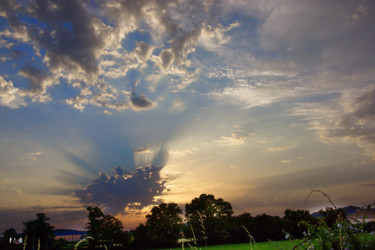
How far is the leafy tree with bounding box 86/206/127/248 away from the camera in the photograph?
195 ft

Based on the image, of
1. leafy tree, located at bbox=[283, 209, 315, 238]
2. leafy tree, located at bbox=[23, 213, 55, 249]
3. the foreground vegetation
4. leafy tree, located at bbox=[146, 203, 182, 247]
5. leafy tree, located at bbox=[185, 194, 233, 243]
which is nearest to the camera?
leafy tree, located at bbox=[283, 209, 315, 238]

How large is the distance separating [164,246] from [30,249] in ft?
116

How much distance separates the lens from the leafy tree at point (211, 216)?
53506mm

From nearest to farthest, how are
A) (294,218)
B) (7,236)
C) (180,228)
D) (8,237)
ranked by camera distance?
(294,218) < (180,228) < (8,237) < (7,236)

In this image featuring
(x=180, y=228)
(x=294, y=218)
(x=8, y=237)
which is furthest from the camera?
(x=8, y=237)

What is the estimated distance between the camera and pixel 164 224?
59781mm

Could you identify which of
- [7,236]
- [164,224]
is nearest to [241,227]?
[164,224]

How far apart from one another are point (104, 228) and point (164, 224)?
13494mm

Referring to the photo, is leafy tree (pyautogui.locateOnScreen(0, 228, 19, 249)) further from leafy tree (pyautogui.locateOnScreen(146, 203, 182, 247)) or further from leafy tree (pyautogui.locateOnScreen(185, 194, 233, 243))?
leafy tree (pyautogui.locateOnScreen(185, 194, 233, 243))

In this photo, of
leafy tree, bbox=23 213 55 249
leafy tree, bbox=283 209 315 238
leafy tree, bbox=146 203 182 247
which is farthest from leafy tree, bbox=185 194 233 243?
leafy tree, bbox=23 213 55 249

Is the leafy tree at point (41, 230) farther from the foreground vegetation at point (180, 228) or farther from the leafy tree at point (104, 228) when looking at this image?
the leafy tree at point (104, 228)

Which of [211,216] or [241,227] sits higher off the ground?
[211,216]

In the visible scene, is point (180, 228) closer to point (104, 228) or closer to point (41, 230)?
point (104, 228)

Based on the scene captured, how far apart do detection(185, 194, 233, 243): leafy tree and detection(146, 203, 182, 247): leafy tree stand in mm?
2890
